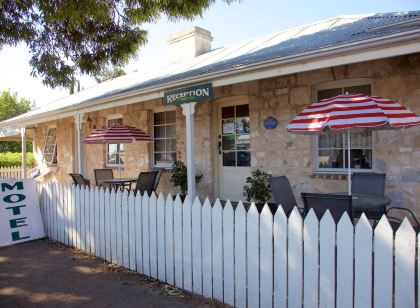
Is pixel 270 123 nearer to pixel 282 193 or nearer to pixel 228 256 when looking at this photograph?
pixel 282 193

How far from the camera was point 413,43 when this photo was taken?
11.9ft

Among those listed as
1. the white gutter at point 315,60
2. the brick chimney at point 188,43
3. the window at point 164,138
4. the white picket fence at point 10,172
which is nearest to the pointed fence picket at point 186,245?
the white gutter at point 315,60

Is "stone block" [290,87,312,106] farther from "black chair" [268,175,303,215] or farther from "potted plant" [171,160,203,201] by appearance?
"potted plant" [171,160,203,201]

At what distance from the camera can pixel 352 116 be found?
12.8ft

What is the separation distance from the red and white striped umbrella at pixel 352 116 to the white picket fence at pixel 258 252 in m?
1.36

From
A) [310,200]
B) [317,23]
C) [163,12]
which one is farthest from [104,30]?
[310,200]

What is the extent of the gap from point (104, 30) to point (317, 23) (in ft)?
15.4

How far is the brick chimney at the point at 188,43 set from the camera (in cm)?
1064

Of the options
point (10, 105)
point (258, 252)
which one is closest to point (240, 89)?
point (258, 252)

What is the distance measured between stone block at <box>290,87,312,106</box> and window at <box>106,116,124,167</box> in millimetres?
5699

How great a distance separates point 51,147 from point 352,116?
12.4 m

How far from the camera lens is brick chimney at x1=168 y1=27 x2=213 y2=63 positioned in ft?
34.9

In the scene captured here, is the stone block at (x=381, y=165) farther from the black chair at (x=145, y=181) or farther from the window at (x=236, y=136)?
the black chair at (x=145, y=181)

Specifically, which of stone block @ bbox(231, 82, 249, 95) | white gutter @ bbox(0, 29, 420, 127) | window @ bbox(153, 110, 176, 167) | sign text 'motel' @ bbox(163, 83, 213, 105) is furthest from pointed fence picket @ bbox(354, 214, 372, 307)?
window @ bbox(153, 110, 176, 167)
